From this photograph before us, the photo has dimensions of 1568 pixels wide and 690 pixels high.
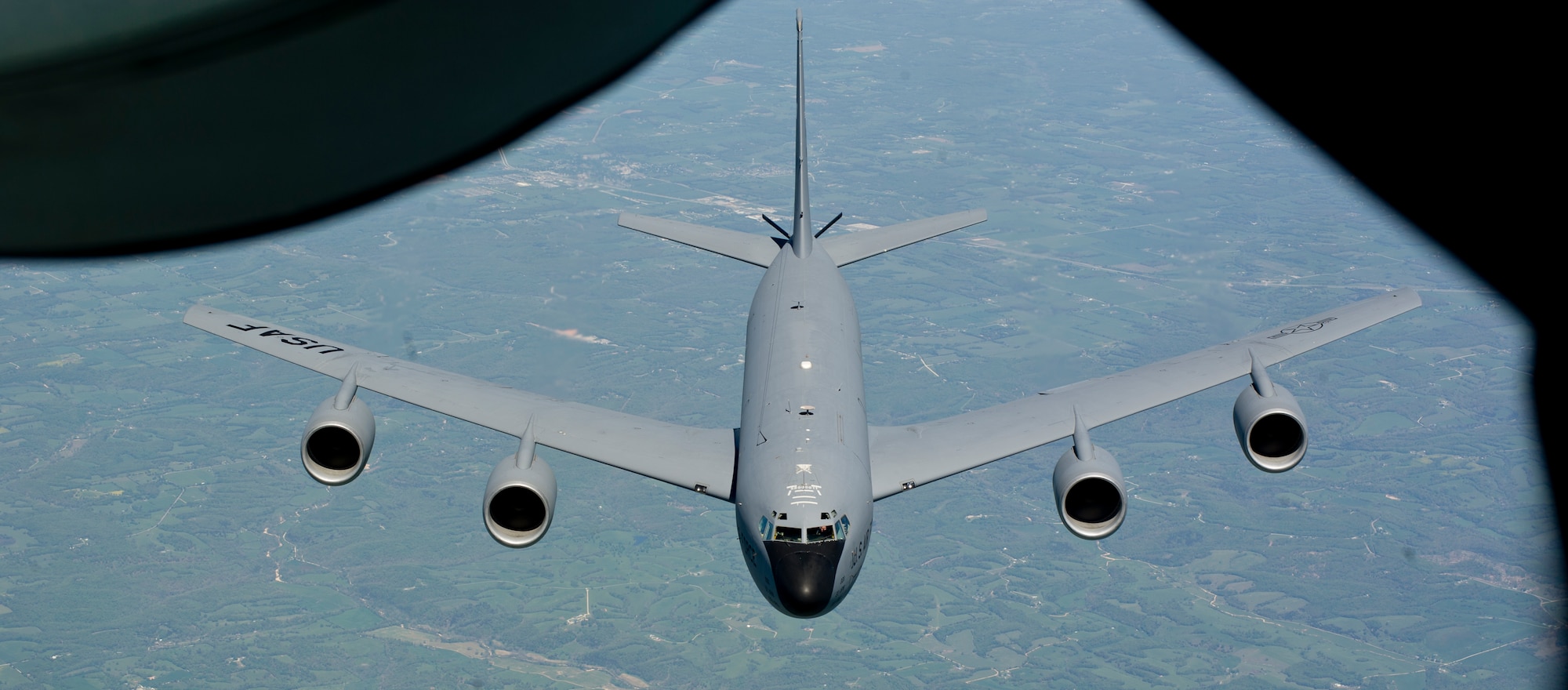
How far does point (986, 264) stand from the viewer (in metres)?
113

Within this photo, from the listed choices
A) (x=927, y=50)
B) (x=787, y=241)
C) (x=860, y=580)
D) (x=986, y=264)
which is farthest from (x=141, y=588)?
(x=927, y=50)

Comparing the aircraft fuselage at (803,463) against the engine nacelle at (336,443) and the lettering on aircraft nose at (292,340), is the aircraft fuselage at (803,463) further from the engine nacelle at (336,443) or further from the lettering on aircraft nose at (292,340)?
the lettering on aircraft nose at (292,340)

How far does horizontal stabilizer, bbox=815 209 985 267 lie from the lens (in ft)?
111

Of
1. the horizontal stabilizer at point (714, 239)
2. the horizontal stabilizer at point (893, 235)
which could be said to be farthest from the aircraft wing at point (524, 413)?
the horizontal stabilizer at point (893, 235)

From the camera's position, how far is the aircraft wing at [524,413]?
1070 inches

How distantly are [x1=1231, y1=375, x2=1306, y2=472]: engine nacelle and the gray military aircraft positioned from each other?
0.13 feet

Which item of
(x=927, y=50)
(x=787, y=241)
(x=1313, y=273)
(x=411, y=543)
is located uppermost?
(x=927, y=50)

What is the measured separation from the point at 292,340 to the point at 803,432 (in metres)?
13.5

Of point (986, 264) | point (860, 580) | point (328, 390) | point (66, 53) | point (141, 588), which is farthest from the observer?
point (986, 264)

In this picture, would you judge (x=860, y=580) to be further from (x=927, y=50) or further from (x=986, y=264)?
Answer: (x=927, y=50)

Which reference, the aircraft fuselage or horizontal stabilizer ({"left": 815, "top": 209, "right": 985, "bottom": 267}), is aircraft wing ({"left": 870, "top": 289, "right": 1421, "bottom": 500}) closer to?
the aircraft fuselage

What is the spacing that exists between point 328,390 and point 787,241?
248 ft

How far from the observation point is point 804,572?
73.6ft

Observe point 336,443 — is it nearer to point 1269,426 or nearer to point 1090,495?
point 1090,495
